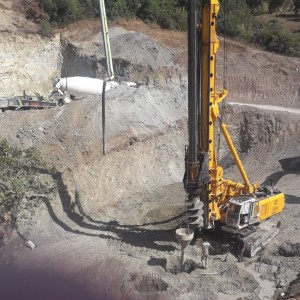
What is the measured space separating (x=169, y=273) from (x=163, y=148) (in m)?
10.1

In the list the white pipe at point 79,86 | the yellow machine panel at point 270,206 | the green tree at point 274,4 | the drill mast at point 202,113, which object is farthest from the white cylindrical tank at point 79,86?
the green tree at point 274,4

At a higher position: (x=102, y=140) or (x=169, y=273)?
(x=102, y=140)

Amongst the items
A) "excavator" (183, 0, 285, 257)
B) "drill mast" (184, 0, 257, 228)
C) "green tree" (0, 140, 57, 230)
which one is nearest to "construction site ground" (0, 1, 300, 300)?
"green tree" (0, 140, 57, 230)

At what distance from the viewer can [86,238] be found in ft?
62.0

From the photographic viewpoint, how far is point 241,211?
664 inches

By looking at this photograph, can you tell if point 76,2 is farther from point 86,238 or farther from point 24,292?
point 24,292

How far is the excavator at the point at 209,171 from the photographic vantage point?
50.8 feet

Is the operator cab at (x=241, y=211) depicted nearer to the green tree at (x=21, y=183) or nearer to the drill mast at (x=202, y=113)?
the drill mast at (x=202, y=113)

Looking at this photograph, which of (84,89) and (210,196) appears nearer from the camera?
(210,196)

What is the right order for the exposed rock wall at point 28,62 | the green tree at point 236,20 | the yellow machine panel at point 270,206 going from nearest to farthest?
the yellow machine panel at point 270,206 < the exposed rock wall at point 28,62 < the green tree at point 236,20

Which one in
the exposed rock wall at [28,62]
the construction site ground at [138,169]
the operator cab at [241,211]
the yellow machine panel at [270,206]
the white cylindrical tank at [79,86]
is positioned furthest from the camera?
the exposed rock wall at [28,62]

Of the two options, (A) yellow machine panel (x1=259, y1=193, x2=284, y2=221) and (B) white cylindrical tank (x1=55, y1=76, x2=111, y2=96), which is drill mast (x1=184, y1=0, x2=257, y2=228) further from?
(B) white cylindrical tank (x1=55, y1=76, x2=111, y2=96)

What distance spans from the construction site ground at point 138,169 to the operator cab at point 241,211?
120 centimetres

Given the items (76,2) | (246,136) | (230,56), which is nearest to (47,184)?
(246,136)
